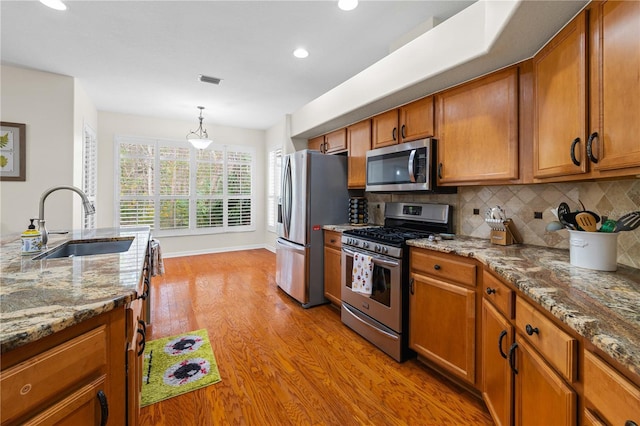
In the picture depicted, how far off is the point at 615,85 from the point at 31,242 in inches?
113

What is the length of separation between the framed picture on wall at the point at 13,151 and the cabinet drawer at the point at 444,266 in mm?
4299

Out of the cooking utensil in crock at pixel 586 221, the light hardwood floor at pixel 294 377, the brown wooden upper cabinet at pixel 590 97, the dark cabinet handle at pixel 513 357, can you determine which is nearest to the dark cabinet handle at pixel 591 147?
the brown wooden upper cabinet at pixel 590 97

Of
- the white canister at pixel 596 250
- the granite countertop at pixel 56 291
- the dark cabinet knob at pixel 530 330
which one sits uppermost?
the white canister at pixel 596 250

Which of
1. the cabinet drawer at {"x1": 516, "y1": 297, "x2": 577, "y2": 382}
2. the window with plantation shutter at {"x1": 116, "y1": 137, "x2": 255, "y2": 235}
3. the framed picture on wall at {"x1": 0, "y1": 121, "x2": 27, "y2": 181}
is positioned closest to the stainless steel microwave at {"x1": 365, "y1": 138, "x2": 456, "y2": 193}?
the cabinet drawer at {"x1": 516, "y1": 297, "x2": 577, "y2": 382}

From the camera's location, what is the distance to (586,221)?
1.37m

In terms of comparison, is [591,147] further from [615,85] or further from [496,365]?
[496,365]

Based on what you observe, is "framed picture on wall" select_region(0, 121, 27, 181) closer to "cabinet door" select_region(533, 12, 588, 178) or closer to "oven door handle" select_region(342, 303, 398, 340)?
"oven door handle" select_region(342, 303, 398, 340)

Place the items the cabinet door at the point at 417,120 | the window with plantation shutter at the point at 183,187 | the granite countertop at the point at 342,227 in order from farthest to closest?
the window with plantation shutter at the point at 183,187 < the granite countertop at the point at 342,227 < the cabinet door at the point at 417,120

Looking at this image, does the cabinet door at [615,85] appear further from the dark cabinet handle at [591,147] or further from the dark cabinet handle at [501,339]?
the dark cabinet handle at [501,339]

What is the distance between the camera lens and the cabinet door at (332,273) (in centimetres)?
304

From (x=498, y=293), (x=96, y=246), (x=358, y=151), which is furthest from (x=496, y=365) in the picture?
(x=96, y=246)

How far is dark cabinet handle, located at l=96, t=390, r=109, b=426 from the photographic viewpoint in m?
0.87

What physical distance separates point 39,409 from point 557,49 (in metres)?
2.49

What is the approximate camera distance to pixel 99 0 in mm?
2152
